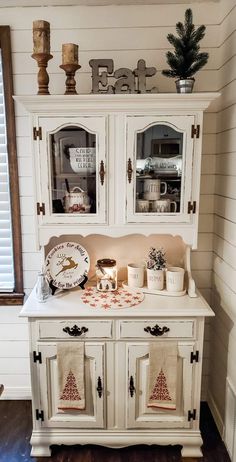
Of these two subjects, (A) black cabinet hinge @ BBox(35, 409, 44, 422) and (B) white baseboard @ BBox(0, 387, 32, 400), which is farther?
(B) white baseboard @ BBox(0, 387, 32, 400)

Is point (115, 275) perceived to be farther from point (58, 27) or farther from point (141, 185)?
point (58, 27)

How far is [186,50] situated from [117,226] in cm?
94

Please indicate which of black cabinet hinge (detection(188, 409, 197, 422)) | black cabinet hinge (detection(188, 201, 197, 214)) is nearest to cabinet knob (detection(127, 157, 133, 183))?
black cabinet hinge (detection(188, 201, 197, 214))

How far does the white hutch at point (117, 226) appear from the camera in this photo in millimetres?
1784

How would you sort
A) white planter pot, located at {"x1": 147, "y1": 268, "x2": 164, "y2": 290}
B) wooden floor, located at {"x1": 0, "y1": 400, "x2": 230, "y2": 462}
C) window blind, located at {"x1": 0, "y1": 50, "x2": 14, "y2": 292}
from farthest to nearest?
1. window blind, located at {"x1": 0, "y1": 50, "x2": 14, "y2": 292}
2. white planter pot, located at {"x1": 147, "y1": 268, "x2": 164, "y2": 290}
3. wooden floor, located at {"x1": 0, "y1": 400, "x2": 230, "y2": 462}

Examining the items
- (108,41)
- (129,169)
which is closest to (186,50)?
(108,41)

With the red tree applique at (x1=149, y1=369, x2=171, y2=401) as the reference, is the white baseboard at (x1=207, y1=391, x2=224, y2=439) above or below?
below

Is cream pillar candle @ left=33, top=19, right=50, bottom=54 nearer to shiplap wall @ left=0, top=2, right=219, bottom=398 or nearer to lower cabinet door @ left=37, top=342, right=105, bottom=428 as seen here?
shiplap wall @ left=0, top=2, right=219, bottom=398

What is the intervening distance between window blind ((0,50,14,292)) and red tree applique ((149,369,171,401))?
1.06 metres

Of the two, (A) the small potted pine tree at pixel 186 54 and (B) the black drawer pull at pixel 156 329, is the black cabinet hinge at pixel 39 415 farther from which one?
(A) the small potted pine tree at pixel 186 54

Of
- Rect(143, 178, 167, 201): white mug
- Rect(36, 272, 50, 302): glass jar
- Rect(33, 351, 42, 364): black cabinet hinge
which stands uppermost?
Rect(143, 178, 167, 201): white mug

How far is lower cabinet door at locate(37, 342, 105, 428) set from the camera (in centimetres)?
184

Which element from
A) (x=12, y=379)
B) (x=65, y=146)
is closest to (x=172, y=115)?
(x=65, y=146)

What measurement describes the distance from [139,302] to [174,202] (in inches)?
22.0
